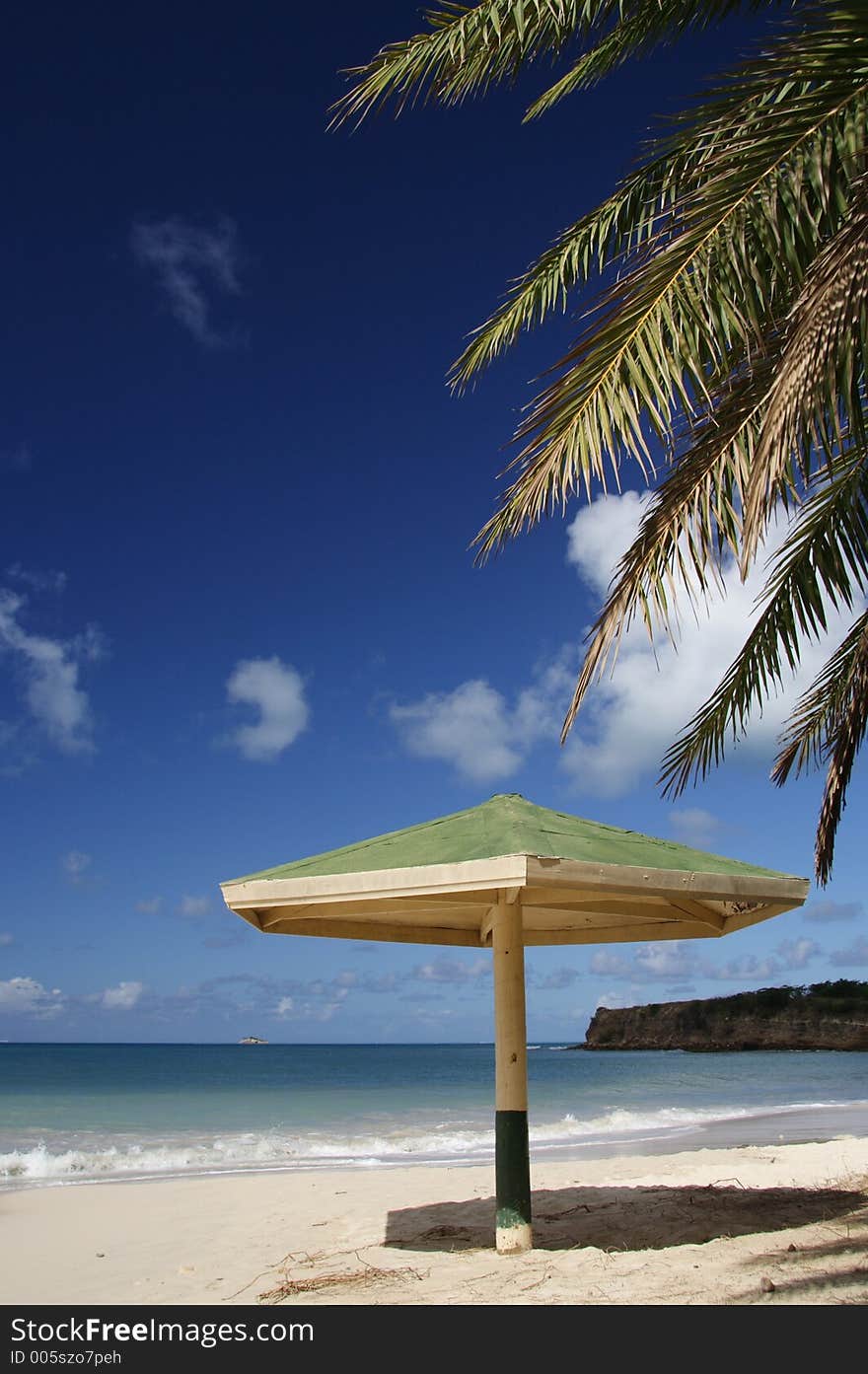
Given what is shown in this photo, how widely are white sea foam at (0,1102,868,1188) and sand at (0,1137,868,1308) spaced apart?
286 cm

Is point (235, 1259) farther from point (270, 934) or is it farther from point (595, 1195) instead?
point (595, 1195)

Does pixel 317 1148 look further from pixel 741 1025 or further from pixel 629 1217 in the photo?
pixel 741 1025

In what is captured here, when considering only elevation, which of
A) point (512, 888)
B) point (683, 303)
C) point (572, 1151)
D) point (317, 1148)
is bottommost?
point (317, 1148)

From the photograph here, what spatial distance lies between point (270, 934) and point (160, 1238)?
2991 mm

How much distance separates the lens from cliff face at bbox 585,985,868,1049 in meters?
63.1

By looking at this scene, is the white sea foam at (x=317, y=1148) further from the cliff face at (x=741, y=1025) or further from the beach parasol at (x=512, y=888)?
the cliff face at (x=741, y=1025)

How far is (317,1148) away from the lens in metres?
16.7

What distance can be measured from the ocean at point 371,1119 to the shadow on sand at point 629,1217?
21.1 ft

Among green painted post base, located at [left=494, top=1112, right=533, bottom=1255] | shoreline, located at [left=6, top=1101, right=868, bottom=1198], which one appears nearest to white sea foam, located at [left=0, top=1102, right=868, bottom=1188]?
shoreline, located at [left=6, top=1101, right=868, bottom=1198]

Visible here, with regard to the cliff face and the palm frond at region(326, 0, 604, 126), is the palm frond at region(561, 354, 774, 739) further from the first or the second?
the cliff face

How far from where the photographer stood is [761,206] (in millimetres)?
3826

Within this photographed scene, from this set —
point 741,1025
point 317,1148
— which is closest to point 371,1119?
point 317,1148

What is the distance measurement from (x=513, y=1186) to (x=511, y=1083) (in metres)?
0.50
